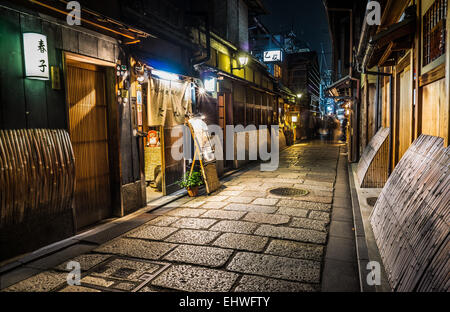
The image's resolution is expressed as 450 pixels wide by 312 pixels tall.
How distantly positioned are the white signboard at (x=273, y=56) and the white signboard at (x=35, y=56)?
23.6 metres

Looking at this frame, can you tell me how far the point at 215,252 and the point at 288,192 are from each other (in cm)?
635

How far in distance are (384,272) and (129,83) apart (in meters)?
8.64

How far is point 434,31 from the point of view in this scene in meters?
6.27

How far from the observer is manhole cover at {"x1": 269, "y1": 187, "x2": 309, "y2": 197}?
11688 millimetres

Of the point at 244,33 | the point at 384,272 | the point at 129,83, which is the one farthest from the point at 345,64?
the point at 384,272

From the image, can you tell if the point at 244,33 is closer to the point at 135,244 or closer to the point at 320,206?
the point at 320,206

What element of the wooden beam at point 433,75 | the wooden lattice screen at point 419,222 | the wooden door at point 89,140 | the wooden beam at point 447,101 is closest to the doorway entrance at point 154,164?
the wooden door at point 89,140

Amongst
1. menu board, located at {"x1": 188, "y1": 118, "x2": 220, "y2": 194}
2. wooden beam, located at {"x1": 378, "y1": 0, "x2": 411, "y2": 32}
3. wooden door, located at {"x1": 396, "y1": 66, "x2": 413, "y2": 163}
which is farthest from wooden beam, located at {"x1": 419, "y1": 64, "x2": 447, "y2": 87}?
menu board, located at {"x1": 188, "y1": 118, "x2": 220, "y2": 194}

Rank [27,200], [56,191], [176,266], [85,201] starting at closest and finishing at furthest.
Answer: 1. [176,266]
2. [27,200]
3. [56,191]
4. [85,201]

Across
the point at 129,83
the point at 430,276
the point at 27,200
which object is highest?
the point at 129,83

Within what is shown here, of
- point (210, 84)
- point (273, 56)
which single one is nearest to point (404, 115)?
point (210, 84)

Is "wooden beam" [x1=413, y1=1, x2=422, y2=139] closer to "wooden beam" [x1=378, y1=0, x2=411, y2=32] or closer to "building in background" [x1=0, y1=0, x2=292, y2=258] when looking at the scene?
"wooden beam" [x1=378, y1=0, x2=411, y2=32]

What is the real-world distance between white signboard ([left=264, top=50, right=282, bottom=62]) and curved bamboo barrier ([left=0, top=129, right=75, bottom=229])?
2369cm

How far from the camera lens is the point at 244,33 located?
21.0 m
